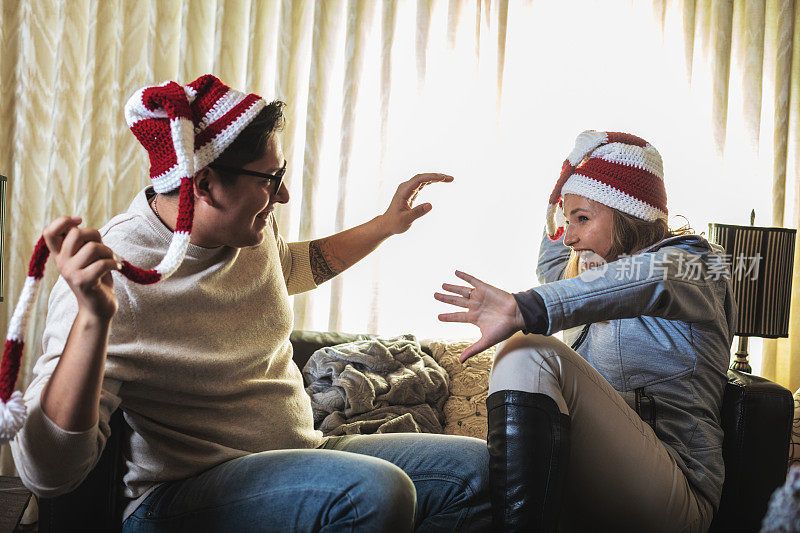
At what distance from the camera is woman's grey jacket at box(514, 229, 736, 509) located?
4.83 ft

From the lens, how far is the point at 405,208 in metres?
1.86

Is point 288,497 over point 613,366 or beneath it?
beneath

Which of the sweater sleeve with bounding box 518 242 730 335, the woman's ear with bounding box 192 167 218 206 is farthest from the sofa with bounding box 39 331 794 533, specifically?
the woman's ear with bounding box 192 167 218 206

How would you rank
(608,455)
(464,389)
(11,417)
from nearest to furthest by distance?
1. (11,417)
2. (608,455)
3. (464,389)

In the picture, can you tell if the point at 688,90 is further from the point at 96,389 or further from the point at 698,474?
the point at 96,389

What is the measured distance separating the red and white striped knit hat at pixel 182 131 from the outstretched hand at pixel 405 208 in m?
0.60

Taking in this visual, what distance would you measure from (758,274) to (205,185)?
2.27 meters

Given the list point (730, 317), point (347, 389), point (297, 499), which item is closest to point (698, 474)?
point (730, 317)

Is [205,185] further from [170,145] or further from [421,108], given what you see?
[421,108]

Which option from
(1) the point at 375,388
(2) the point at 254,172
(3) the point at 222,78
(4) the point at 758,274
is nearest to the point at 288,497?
(2) the point at 254,172

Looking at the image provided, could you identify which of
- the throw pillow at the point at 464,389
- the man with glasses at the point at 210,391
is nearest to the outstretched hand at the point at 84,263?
the man with glasses at the point at 210,391

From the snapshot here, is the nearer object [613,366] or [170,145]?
[170,145]

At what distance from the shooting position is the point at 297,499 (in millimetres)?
1132

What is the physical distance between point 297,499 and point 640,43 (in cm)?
277
